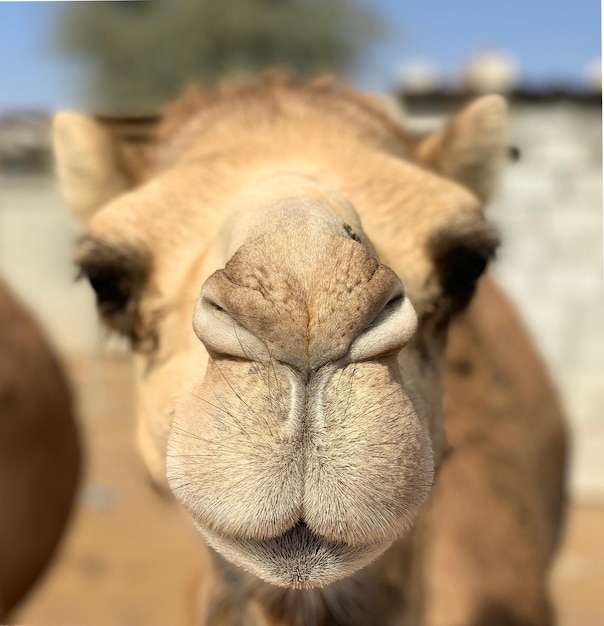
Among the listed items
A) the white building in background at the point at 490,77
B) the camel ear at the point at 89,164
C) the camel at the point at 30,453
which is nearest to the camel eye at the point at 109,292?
the camel ear at the point at 89,164

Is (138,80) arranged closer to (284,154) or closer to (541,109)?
(541,109)

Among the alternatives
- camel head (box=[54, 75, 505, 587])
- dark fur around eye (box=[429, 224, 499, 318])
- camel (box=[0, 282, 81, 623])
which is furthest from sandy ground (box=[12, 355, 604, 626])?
dark fur around eye (box=[429, 224, 499, 318])

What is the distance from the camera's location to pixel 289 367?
151cm

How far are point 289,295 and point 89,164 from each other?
1.46 m

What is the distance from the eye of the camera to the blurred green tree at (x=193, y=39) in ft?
63.4

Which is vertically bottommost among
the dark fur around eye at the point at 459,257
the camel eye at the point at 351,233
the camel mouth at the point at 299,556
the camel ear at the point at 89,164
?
the camel mouth at the point at 299,556

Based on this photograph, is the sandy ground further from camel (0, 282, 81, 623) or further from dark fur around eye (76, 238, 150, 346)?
dark fur around eye (76, 238, 150, 346)

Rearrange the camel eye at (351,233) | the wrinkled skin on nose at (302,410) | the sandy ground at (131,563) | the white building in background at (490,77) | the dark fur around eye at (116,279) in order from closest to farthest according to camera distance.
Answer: the wrinkled skin on nose at (302,410), the camel eye at (351,233), the dark fur around eye at (116,279), the sandy ground at (131,563), the white building in background at (490,77)

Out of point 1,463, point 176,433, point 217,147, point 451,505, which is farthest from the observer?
point 1,463

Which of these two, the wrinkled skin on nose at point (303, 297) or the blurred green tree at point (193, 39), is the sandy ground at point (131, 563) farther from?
the blurred green tree at point (193, 39)

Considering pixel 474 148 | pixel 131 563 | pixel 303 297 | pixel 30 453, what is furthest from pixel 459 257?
pixel 131 563

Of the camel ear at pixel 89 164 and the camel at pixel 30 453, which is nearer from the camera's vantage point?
the camel ear at pixel 89 164

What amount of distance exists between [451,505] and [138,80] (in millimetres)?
18150

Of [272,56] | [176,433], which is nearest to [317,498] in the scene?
[176,433]
